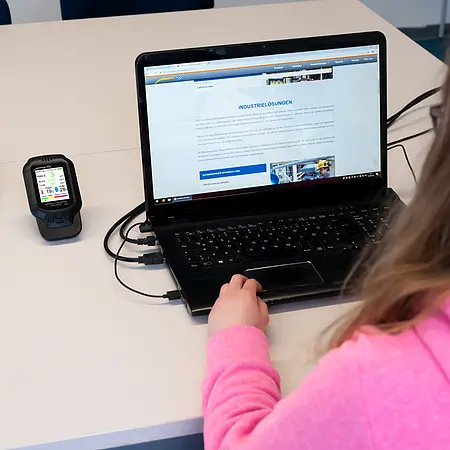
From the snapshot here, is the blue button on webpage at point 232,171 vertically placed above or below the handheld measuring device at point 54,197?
above

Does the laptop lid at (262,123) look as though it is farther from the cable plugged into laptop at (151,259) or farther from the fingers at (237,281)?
the fingers at (237,281)

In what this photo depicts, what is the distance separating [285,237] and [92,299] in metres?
0.28

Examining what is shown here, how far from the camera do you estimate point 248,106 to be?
105 centimetres

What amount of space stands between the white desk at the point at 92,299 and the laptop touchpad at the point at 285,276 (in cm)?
3

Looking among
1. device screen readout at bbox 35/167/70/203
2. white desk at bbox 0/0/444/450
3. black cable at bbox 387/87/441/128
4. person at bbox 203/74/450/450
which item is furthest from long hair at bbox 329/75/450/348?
black cable at bbox 387/87/441/128

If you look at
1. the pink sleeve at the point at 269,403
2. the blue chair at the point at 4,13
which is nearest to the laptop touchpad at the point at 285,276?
the pink sleeve at the point at 269,403

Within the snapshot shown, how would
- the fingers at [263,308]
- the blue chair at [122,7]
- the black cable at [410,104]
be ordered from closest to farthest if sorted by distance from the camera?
the fingers at [263,308], the black cable at [410,104], the blue chair at [122,7]

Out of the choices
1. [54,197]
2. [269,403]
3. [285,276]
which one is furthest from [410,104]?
[269,403]

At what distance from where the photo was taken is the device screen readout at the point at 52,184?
3.50 ft

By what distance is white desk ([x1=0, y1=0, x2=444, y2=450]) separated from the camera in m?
0.77

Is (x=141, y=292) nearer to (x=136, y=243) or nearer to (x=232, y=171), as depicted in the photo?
(x=136, y=243)

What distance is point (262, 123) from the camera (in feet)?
3.45

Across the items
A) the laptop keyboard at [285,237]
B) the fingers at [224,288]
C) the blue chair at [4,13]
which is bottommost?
the laptop keyboard at [285,237]

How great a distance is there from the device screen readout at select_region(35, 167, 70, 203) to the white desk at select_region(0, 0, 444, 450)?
6 cm
